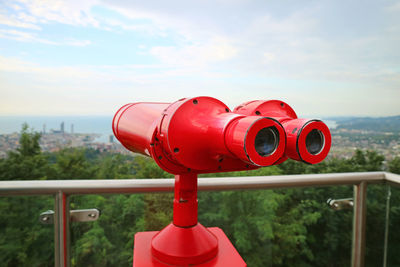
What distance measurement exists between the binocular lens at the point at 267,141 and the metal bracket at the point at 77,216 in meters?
0.92

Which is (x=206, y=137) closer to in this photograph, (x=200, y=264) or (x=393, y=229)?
(x=200, y=264)

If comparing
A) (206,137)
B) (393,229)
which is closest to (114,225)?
(206,137)

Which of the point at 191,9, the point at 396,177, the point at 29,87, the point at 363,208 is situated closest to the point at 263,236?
the point at 363,208

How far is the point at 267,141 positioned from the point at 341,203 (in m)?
1.15

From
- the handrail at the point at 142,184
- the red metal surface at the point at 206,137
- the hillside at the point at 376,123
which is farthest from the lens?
the hillside at the point at 376,123

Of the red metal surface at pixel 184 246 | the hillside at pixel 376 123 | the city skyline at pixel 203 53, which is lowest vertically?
the red metal surface at pixel 184 246

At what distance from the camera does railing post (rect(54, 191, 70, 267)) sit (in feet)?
3.71

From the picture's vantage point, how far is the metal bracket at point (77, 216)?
1141 millimetres

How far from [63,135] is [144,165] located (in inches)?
90.5

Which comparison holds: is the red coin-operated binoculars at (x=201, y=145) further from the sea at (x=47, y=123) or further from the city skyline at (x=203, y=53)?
the sea at (x=47, y=123)

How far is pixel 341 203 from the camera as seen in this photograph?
1.40 metres

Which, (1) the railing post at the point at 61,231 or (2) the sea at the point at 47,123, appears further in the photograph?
(2) the sea at the point at 47,123

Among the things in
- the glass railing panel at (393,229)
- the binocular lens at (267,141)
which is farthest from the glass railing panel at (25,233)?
the glass railing panel at (393,229)

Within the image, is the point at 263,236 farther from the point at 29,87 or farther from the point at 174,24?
the point at 29,87
